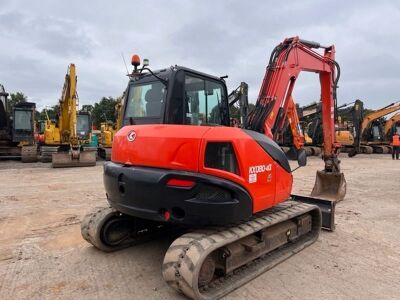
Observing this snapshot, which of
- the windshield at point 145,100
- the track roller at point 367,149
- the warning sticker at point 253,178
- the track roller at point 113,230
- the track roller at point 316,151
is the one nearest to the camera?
the warning sticker at point 253,178

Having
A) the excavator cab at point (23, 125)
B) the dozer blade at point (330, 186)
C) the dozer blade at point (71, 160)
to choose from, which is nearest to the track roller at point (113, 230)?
the dozer blade at point (330, 186)

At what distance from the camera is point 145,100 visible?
4.19 meters

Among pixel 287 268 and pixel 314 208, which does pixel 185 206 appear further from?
pixel 314 208

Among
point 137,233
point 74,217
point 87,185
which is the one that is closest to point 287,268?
point 137,233

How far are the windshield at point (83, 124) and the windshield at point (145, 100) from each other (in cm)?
1498

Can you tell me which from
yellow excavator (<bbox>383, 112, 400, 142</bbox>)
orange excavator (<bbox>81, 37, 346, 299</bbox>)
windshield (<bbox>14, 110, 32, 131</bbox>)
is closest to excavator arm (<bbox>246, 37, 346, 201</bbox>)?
orange excavator (<bbox>81, 37, 346, 299</bbox>)

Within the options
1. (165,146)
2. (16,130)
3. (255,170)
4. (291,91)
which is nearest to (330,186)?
(291,91)

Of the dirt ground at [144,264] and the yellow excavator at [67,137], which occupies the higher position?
the yellow excavator at [67,137]

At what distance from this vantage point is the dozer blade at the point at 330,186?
7.25 m

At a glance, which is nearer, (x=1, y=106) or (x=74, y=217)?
(x=74, y=217)

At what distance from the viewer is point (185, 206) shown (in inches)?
131

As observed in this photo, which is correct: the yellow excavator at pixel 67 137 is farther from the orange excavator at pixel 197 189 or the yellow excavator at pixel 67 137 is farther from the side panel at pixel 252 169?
the side panel at pixel 252 169

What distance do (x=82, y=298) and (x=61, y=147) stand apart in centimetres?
1406

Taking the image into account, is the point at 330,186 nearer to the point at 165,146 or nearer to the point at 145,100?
the point at 145,100
